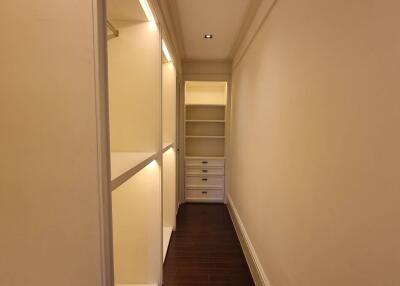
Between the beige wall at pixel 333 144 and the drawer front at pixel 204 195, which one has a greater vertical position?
the beige wall at pixel 333 144

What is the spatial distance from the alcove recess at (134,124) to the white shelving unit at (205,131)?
222 cm

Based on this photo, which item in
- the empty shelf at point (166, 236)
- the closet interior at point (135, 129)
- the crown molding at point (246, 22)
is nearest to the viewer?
the closet interior at point (135, 129)

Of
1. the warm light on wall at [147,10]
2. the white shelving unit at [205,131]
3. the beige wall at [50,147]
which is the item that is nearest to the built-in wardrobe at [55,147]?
the beige wall at [50,147]

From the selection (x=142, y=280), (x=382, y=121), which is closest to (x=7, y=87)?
(x=382, y=121)

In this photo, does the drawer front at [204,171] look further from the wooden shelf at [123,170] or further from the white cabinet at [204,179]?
the wooden shelf at [123,170]

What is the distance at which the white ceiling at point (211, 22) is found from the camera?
1.91 m

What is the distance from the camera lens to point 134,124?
5.01ft

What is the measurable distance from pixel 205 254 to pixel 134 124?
166 cm

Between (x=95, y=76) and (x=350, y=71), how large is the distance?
0.79 m

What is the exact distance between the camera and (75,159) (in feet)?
2.09

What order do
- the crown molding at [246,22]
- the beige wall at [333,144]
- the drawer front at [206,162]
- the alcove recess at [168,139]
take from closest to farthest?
the beige wall at [333,144] → the crown molding at [246,22] → the alcove recess at [168,139] → the drawer front at [206,162]

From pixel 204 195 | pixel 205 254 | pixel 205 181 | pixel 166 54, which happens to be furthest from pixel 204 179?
pixel 166 54

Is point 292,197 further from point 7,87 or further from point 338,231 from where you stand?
point 7,87

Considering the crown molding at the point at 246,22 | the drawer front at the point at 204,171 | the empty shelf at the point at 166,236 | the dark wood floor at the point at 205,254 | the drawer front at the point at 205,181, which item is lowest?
the dark wood floor at the point at 205,254
